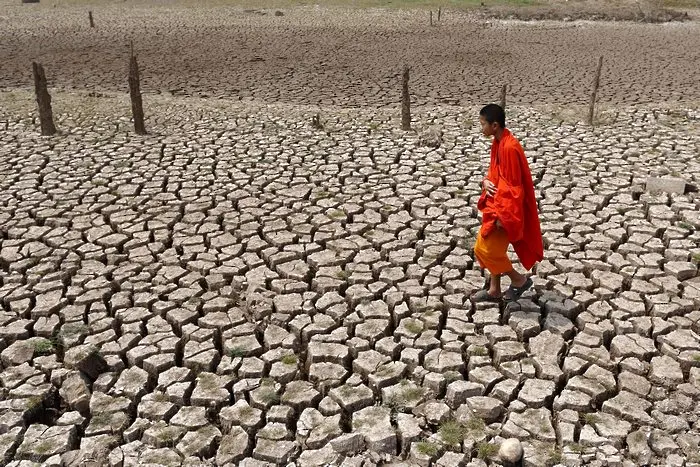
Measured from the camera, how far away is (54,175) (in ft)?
22.0

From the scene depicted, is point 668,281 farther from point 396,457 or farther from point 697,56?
point 697,56

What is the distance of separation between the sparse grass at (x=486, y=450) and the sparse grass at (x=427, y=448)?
0.69ft

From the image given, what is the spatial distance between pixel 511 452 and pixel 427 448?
414mm

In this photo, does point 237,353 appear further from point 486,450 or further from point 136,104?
point 136,104

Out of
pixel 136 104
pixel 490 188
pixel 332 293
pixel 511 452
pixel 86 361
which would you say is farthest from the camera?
pixel 136 104

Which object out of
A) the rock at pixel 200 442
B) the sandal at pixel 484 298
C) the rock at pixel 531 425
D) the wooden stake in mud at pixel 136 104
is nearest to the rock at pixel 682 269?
the sandal at pixel 484 298

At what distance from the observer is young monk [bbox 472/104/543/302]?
3.94 metres

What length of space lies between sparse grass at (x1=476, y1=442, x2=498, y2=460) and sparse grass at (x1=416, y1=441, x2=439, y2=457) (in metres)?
0.21

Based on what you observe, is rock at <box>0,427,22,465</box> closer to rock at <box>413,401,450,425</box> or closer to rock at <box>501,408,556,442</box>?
rock at <box>413,401,450,425</box>

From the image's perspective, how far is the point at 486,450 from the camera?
3107 millimetres

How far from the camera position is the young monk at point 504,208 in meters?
3.94

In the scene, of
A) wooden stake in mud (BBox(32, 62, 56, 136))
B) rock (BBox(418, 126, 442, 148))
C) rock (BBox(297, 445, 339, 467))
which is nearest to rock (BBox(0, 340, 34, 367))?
rock (BBox(297, 445, 339, 467))

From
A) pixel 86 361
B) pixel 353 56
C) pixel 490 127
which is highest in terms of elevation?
pixel 353 56

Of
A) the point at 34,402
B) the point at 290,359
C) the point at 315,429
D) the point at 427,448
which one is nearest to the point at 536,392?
the point at 427,448
